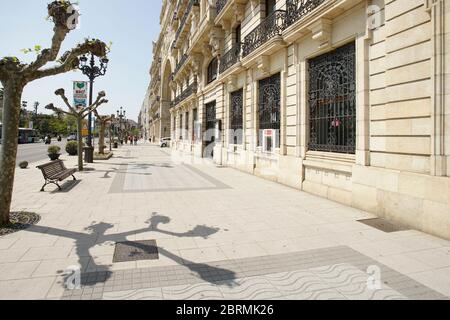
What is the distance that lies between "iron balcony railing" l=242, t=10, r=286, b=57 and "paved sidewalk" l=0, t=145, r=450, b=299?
6.76 meters

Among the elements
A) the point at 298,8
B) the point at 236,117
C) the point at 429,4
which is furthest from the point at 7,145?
the point at 236,117

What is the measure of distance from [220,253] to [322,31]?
22.3 ft

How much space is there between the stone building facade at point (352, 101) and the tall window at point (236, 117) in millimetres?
251

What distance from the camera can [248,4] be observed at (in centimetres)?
1470

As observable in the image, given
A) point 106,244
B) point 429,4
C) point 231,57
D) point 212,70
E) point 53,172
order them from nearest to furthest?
point 106,244, point 429,4, point 53,172, point 231,57, point 212,70

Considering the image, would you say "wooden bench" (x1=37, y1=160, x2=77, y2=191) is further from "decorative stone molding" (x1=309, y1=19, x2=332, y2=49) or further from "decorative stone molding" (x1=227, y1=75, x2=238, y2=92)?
"decorative stone molding" (x1=227, y1=75, x2=238, y2=92)

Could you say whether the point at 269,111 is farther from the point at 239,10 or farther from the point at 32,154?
the point at 32,154

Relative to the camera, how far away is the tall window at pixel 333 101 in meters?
7.94

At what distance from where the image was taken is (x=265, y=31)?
12.3m

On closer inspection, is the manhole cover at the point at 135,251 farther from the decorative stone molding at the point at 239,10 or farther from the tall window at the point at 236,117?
the decorative stone molding at the point at 239,10

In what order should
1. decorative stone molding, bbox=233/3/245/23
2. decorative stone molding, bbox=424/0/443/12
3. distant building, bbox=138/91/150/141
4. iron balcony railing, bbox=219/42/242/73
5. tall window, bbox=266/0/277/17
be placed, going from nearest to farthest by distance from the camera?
1. decorative stone molding, bbox=424/0/443/12
2. tall window, bbox=266/0/277/17
3. decorative stone molding, bbox=233/3/245/23
4. iron balcony railing, bbox=219/42/242/73
5. distant building, bbox=138/91/150/141

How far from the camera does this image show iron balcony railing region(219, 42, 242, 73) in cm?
1574

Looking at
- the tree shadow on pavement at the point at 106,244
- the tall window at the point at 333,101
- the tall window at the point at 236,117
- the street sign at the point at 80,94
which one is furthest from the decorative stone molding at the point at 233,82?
the tree shadow on pavement at the point at 106,244

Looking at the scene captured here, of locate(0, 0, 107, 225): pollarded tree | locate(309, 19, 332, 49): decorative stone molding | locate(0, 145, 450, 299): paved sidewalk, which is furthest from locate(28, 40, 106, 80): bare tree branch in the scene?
locate(309, 19, 332, 49): decorative stone molding
